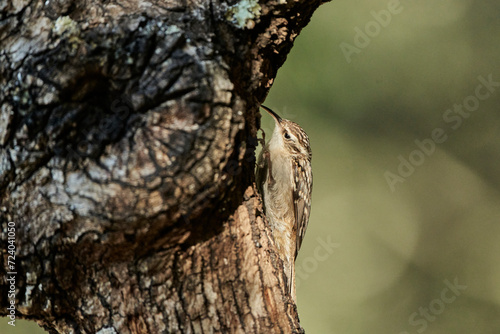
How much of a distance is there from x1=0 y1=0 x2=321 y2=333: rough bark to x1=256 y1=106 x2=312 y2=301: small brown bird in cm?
189

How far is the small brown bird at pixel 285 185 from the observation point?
364 cm

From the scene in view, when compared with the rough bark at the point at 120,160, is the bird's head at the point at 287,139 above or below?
above

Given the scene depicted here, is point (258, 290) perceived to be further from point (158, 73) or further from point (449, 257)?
point (449, 257)

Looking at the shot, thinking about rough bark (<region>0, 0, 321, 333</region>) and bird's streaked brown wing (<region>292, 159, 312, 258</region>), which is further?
bird's streaked brown wing (<region>292, 159, 312, 258</region>)

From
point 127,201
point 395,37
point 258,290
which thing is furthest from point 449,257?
point 127,201

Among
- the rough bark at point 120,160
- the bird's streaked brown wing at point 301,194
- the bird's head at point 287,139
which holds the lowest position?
the rough bark at point 120,160

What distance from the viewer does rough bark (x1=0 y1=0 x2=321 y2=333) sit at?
Answer: 1.54 meters

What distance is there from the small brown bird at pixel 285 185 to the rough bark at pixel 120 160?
74.5 inches

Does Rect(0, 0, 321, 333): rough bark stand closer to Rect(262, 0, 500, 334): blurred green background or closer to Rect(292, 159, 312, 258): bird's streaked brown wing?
Rect(292, 159, 312, 258): bird's streaked brown wing

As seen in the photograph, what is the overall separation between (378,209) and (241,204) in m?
3.63

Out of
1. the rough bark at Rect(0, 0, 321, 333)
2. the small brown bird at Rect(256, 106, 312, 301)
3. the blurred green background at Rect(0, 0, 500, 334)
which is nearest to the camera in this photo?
the rough bark at Rect(0, 0, 321, 333)

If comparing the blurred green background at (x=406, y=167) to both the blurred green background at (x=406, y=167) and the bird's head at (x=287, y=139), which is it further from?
the bird's head at (x=287, y=139)

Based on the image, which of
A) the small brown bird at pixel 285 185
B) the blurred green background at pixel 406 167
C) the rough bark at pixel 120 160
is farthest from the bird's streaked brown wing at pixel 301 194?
the rough bark at pixel 120 160

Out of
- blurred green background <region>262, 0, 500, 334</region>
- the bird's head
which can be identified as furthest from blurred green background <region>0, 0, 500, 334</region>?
the bird's head
